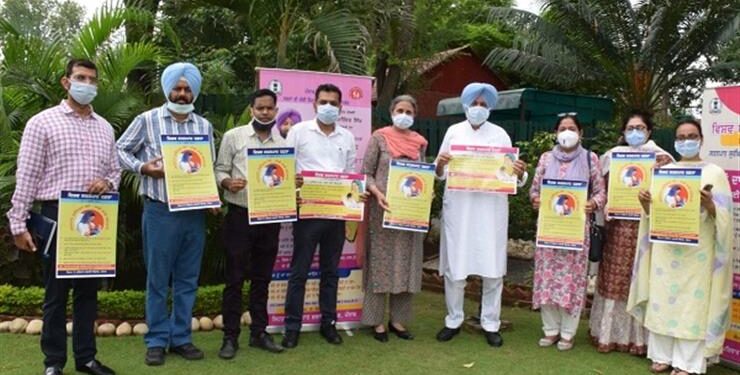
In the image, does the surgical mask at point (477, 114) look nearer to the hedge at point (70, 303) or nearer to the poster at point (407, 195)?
the poster at point (407, 195)

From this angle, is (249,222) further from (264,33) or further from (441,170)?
(264,33)

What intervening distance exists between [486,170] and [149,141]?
232 centimetres

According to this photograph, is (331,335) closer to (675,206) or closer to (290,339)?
→ (290,339)

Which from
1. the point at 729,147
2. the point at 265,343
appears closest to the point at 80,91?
the point at 265,343

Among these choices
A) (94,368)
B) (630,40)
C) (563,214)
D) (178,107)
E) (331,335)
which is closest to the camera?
(94,368)

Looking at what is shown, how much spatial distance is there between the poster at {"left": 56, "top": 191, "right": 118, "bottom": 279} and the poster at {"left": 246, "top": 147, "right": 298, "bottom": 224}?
0.87m

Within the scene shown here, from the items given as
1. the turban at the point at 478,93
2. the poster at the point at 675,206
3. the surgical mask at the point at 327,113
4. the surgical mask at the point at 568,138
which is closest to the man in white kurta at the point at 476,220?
the turban at the point at 478,93

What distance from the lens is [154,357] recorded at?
4.43 m

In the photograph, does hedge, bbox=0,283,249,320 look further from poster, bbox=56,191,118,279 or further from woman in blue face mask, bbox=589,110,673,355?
woman in blue face mask, bbox=589,110,673,355

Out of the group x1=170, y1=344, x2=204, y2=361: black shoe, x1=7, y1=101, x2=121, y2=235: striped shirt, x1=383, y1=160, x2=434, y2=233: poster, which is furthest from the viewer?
x1=383, y1=160, x2=434, y2=233: poster

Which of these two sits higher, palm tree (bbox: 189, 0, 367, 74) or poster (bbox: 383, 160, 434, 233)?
palm tree (bbox: 189, 0, 367, 74)

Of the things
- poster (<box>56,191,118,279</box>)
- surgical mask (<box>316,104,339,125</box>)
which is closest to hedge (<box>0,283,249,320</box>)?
poster (<box>56,191,118,279</box>)

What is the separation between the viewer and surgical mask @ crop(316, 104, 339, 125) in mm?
4832

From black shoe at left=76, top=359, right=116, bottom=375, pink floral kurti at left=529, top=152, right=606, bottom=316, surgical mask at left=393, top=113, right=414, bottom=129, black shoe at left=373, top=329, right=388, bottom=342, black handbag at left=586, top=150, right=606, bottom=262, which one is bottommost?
black shoe at left=373, top=329, right=388, bottom=342
